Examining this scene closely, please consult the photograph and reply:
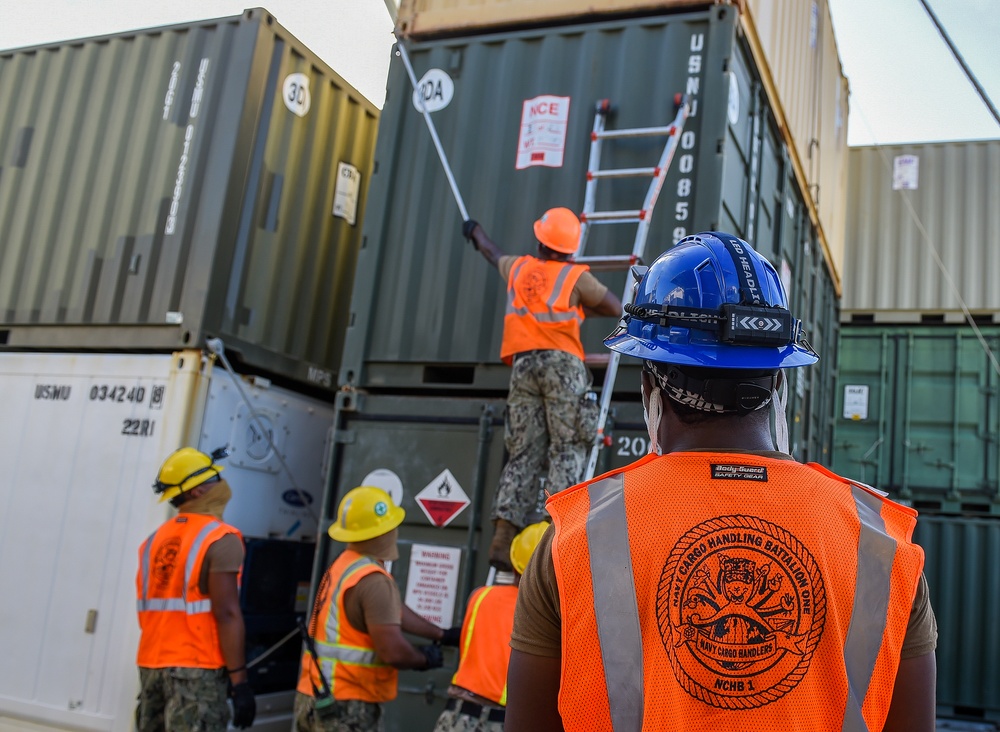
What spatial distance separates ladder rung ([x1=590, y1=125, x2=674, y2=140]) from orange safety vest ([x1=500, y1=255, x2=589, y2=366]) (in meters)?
0.99

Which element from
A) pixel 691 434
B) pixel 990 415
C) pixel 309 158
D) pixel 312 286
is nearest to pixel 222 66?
pixel 309 158

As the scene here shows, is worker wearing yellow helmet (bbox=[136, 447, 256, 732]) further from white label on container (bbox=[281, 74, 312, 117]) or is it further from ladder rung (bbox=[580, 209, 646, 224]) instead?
white label on container (bbox=[281, 74, 312, 117])

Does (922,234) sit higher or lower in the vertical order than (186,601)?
higher

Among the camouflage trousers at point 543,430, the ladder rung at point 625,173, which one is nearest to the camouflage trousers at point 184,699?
the camouflage trousers at point 543,430

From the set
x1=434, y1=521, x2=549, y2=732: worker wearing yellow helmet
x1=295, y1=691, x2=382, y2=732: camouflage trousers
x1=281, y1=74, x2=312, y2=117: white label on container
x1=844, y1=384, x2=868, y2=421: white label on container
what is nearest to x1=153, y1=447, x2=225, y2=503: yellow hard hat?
x1=295, y1=691, x2=382, y2=732: camouflage trousers

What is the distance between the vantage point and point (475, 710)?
12.1 feet

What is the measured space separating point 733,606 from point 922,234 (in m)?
10.2

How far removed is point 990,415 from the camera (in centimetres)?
929

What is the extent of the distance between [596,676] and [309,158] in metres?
6.03

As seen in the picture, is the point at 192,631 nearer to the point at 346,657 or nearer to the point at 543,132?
the point at 346,657

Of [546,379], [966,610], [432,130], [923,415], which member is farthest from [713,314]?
[923,415]

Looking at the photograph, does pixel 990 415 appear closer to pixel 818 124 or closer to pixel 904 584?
pixel 818 124

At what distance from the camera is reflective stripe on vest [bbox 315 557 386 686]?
406 cm

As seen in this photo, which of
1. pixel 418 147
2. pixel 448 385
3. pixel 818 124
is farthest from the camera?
pixel 818 124
